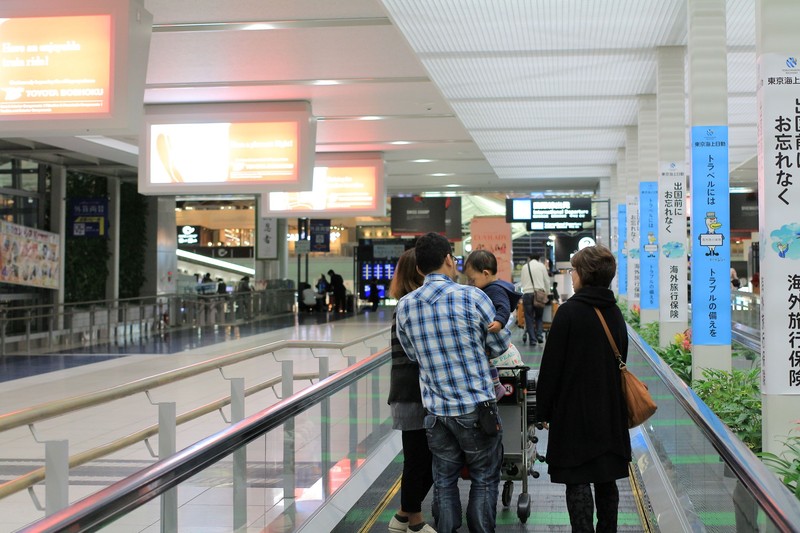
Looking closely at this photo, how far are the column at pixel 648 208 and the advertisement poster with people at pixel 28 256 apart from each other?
A: 442 inches

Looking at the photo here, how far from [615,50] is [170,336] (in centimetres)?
1358

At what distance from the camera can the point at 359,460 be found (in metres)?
6.41

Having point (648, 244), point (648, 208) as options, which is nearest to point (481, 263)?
point (648, 244)

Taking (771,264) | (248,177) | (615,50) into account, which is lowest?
(771,264)

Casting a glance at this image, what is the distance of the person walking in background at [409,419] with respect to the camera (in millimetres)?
4730

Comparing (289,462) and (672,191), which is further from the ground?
(672,191)

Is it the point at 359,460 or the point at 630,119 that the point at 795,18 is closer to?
the point at 359,460

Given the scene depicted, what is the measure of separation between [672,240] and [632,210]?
5.60 m

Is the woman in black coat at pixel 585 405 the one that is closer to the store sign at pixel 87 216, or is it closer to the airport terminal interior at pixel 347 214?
the airport terminal interior at pixel 347 214

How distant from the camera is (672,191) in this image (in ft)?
36.9

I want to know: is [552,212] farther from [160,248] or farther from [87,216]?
[87,216]

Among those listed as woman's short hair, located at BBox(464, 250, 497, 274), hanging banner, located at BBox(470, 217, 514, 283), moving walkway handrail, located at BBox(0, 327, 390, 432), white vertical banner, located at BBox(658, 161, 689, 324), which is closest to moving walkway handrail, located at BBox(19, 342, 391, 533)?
moving walkway handrail, located at BBox(0, 327, 390, 432)

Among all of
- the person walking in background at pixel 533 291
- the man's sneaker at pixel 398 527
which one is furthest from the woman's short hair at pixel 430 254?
the person walking in background at pixel 533 291

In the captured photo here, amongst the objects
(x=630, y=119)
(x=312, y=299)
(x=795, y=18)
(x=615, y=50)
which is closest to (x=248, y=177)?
(x=615, y=50)
